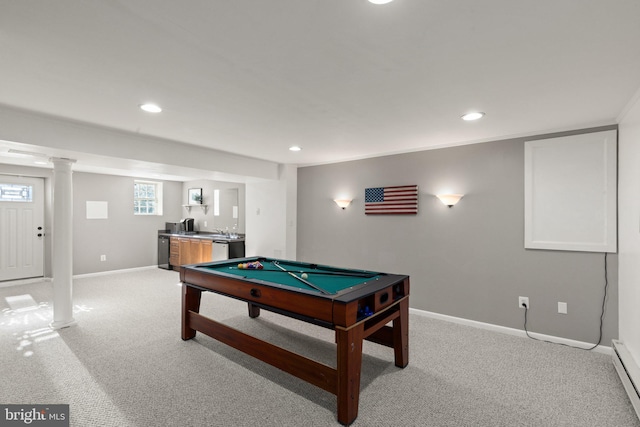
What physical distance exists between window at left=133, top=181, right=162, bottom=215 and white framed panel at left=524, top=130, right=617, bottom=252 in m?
7.60

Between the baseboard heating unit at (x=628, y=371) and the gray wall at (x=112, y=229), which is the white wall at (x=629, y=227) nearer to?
the baseboard heating unit at (x=628, y=371)

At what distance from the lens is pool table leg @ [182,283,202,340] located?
3.38m

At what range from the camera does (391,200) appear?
4539 mm

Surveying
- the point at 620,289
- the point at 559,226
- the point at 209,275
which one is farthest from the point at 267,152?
the point at 620,289

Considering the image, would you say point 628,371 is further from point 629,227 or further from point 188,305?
point 188,305

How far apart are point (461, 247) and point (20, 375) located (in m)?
4.59

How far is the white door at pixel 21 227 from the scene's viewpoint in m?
5.63

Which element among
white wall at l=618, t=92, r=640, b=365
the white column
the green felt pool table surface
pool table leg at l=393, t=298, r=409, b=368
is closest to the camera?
white wall at l=618, t=92, r=640, b=365

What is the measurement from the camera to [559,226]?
11.0 ft

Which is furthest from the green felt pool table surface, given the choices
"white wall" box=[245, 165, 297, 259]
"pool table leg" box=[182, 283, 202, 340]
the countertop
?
the countertop

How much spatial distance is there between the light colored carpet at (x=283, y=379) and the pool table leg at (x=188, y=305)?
0.11m

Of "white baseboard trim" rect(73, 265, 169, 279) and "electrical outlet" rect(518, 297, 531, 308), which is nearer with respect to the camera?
"electrical outlet" rect(518, 297, 531, 308)

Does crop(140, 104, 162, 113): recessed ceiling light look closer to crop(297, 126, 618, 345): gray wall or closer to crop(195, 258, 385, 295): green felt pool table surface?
crop(195, 258, 385, 295): green felt pool table surface

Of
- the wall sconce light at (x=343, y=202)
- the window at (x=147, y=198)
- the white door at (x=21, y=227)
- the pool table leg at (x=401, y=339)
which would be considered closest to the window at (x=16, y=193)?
the white door at (x=21, y=227)
